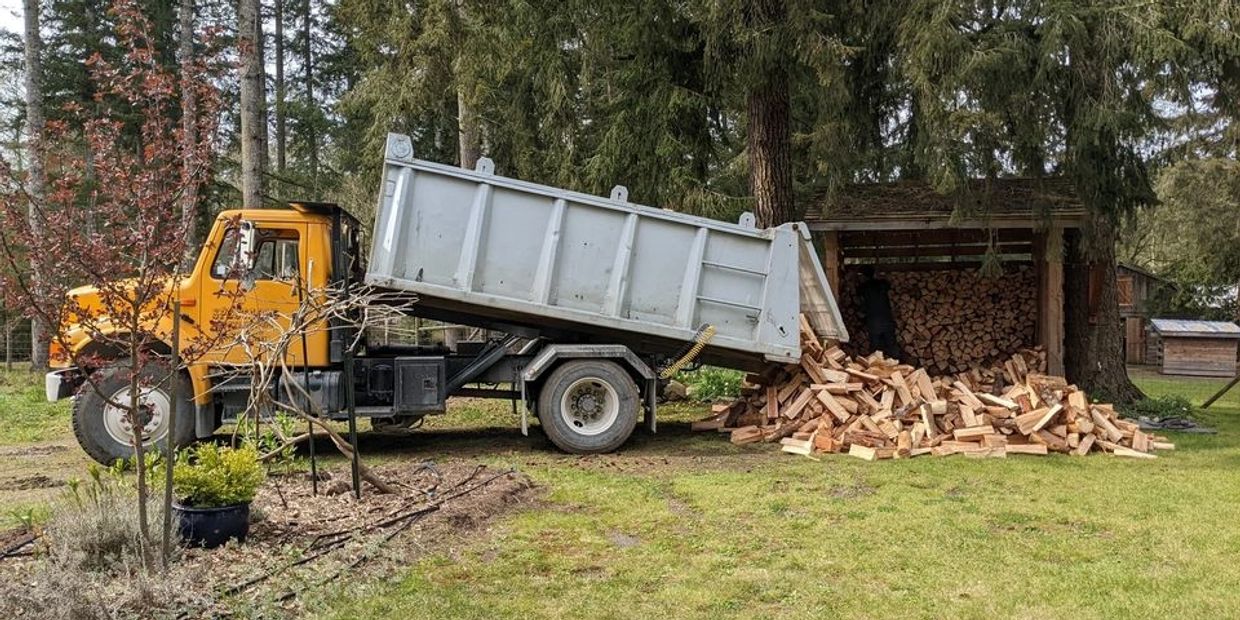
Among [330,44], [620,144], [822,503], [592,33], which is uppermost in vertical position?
[330,44]

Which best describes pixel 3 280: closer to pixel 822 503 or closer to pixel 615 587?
pixel 615 587

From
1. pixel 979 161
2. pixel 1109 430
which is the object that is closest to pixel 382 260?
pixel 979 161

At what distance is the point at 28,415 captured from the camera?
1154 cm

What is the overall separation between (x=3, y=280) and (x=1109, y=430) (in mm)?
8736

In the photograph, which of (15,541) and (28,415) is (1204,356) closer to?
(15,541)

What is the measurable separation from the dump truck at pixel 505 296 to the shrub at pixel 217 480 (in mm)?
3025

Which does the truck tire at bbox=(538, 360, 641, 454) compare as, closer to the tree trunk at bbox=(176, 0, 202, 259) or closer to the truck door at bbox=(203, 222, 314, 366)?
the truck door at bbox=(203, 222, 314, 366)

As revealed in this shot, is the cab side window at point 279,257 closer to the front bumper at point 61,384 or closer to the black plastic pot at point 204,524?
the front bumper at point 61,384

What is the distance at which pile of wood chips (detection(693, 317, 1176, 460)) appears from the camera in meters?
7.89

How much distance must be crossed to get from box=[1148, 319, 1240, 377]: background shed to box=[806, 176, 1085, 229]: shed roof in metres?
11.7

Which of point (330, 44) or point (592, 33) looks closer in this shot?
point (592, 33)

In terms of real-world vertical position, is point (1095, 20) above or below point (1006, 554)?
above

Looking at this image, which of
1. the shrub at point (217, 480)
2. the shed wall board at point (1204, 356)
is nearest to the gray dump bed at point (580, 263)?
the shrub at point (217, 480)

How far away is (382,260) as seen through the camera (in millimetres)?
7496
